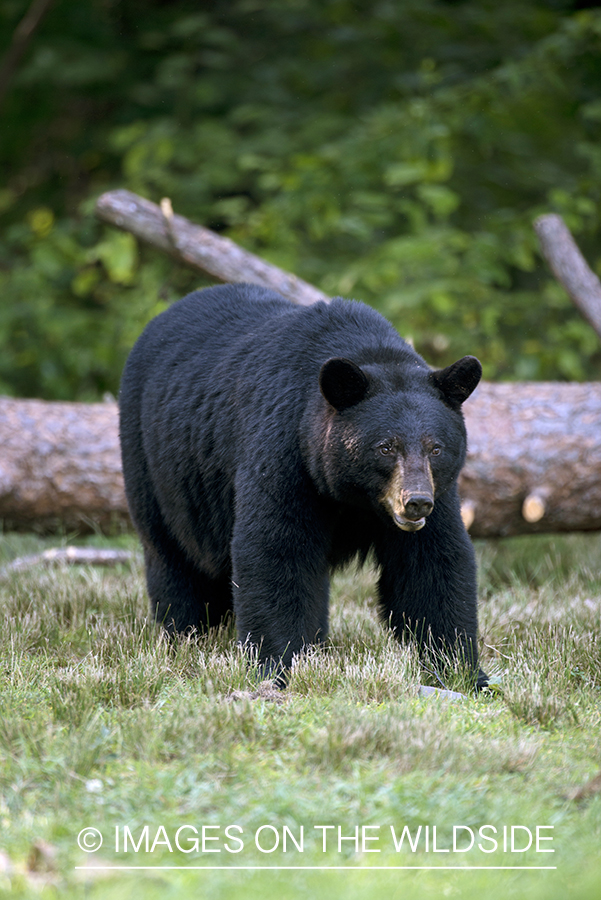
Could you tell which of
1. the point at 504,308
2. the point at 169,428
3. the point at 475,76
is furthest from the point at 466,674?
the point at 475,76

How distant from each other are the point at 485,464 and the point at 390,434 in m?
2.81

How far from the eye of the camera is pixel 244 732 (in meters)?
3.16

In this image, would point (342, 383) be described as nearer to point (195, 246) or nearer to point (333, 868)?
point (333, 868)

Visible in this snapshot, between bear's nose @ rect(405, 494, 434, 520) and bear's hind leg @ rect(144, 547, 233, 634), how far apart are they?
5.18ft

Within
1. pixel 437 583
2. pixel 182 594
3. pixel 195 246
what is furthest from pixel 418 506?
pixel 195 246

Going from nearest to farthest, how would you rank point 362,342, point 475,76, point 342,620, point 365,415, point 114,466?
point 365,415
point 362,342
point 342,620
point 114,466
point 475,76

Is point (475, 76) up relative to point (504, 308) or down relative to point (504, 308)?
up

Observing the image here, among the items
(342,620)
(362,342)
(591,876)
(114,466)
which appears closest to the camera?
(591,876)

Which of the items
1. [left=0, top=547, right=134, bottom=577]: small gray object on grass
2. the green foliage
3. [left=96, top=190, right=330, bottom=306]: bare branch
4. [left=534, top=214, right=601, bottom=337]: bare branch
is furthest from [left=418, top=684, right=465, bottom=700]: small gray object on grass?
the green foliage

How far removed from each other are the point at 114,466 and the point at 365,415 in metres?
3.23

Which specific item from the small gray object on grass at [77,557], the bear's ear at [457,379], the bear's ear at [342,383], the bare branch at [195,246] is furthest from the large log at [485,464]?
the bear's ear at [342,383]

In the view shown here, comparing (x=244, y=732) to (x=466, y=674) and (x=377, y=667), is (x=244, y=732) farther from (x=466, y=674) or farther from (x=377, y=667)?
(x=466, y=674)

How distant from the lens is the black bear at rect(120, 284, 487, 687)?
3723 mm

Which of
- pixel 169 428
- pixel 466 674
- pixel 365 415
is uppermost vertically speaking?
pixel 365 415
